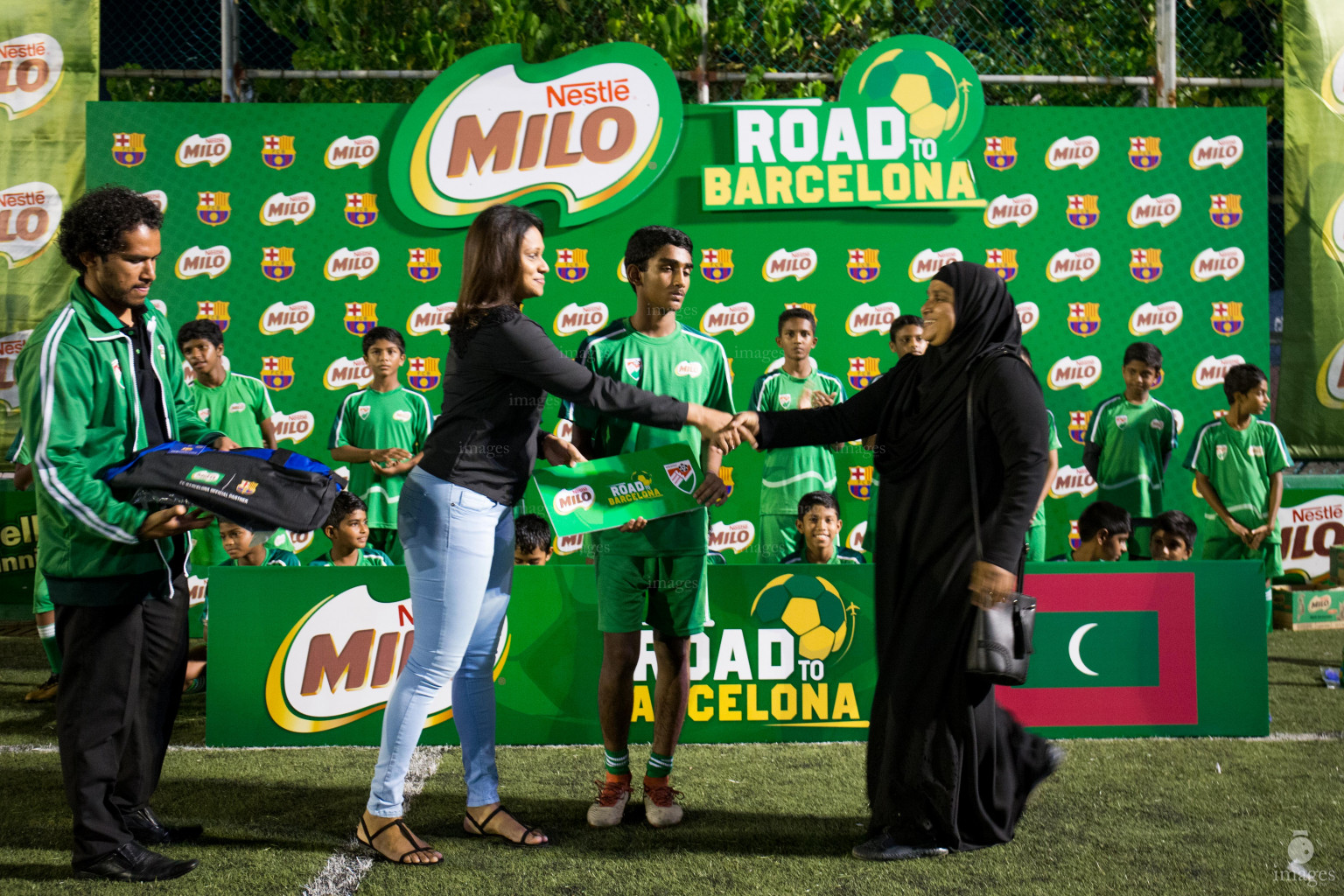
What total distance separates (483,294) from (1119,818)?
9.01 feet

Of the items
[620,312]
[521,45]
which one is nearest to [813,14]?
[521,45]

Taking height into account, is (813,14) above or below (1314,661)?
above

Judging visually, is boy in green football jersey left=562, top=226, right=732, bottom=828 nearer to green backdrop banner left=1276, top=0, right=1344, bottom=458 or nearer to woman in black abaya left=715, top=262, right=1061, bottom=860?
woman in black abaya left=715, top=262, right=1061, bottom=860

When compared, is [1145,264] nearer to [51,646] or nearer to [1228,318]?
[1228,318]

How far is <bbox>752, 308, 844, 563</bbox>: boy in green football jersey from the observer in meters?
6.72

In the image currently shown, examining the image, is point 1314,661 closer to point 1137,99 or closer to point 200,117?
point 1137,99

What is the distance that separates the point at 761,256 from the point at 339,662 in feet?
15.4

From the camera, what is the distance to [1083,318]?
7.95 meters

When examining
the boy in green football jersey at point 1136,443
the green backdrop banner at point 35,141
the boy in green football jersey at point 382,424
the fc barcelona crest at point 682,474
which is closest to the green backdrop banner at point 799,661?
the fc barcelona crest at point 682,474

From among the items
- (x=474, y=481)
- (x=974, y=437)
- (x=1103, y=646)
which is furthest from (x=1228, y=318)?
(x=474, y=481)

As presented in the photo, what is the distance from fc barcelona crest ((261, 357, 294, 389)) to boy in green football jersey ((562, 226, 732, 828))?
4.68m

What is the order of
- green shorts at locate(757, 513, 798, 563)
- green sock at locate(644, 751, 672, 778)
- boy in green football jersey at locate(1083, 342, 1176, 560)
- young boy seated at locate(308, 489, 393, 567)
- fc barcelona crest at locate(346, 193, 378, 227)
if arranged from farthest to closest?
fc barcelona crest at locate(346, 193, 378, 227) < boy in green football jersey at locate(1083, 342, 1176, 560) < green shorts at locate(757, 513, 798, 563) < young boy seated at locate(308, 489, 393, 567) < green sock at locate(644, 751, 672, 778)

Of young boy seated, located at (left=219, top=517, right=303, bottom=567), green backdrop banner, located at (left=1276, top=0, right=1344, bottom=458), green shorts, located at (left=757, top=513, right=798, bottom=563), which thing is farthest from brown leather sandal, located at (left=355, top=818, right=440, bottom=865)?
green backdrop banner, located at (left=1276, top=0, right=1344, bottom=458)

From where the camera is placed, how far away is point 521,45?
302 inches
